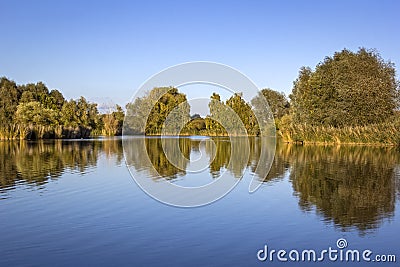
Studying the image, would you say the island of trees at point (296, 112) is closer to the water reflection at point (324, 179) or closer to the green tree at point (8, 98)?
the green tree at point (8, 98)

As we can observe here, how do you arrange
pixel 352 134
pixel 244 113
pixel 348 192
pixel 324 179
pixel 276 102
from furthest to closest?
pixel 276 102 < pixel 244 113 < pixel 352 134 < pixel 324 179 < pixel 348 192

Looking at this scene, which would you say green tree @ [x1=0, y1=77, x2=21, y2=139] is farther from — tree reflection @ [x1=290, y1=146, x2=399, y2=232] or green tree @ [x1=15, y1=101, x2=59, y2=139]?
tree reflection @ [x1=290, y1=146, x2=399, y2=232]

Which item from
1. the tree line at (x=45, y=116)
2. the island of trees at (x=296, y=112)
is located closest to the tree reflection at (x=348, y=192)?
the island of trees at (x=296, y=112)

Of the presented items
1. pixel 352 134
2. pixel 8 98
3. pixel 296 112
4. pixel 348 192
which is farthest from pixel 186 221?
pixel 8 98

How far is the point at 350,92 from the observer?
144 feet

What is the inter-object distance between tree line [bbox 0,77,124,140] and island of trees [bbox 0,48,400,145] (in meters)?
0.11

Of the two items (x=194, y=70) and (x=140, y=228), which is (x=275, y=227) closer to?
(x=140, y=228)

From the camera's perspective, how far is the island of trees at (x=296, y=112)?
43.0 meters

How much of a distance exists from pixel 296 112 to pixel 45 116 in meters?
36.0

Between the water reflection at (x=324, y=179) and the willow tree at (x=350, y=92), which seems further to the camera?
the willow tree at (x=350, y=92)

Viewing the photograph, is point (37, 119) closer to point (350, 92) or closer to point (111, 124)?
point (111, 124)

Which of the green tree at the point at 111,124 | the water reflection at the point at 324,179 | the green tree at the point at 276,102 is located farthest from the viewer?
the green tree at the point at 276,102

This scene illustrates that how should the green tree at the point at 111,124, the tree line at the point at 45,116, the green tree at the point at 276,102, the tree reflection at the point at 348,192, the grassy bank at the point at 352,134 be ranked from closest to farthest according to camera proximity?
1. the tree reflection at the point at 348,192
2. the grassy bank at the point at 352,134
3. the tree line at the point at 45,116
4. the green tree at the point at 111,124
5. the green tree at the point at 276,102

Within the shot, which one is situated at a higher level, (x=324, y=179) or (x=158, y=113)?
(x=158, y=113)
